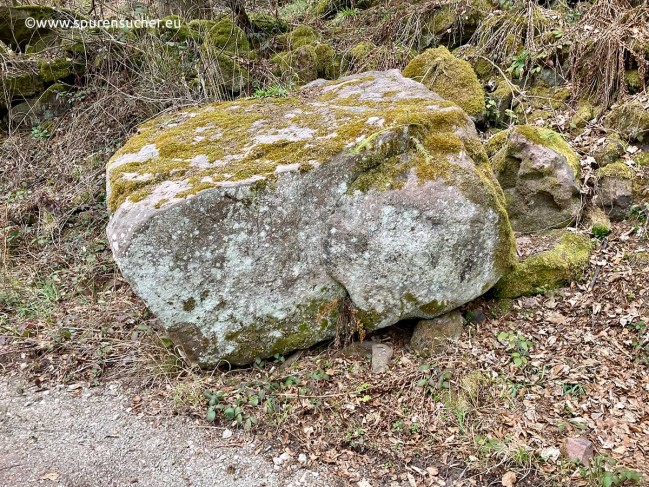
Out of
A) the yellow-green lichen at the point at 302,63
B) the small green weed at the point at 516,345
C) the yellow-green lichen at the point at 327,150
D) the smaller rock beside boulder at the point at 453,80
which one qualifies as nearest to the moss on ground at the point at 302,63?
the yellow-green lichen at the point at 302,63

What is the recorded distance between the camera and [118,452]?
296cm

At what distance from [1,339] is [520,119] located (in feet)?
16.9

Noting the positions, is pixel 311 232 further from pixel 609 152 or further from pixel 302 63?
pixel 302 63

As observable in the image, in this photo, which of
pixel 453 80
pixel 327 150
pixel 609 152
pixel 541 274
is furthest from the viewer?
pixel 453 80

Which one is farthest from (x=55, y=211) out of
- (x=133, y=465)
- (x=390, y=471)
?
(x=390, y=471)

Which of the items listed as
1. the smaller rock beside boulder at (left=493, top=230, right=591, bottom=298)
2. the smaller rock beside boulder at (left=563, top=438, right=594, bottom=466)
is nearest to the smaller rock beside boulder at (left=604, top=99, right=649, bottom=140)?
the smaller rock beside boulder at (left=493, top=230, right=591, bottom=298)

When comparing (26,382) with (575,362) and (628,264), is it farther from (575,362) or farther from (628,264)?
(628,264)

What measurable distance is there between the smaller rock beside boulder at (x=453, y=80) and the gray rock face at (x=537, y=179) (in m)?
1.00

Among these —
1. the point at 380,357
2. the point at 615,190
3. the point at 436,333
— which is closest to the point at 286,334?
the point at 380,357

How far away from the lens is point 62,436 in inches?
122

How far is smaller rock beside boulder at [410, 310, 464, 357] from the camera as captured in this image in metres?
3.36

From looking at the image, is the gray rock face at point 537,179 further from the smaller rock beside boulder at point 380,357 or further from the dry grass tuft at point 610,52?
the smaller rock beside boulder at point 380,357

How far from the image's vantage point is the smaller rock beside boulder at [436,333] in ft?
11.0

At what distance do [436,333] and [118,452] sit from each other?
215 centimetres
